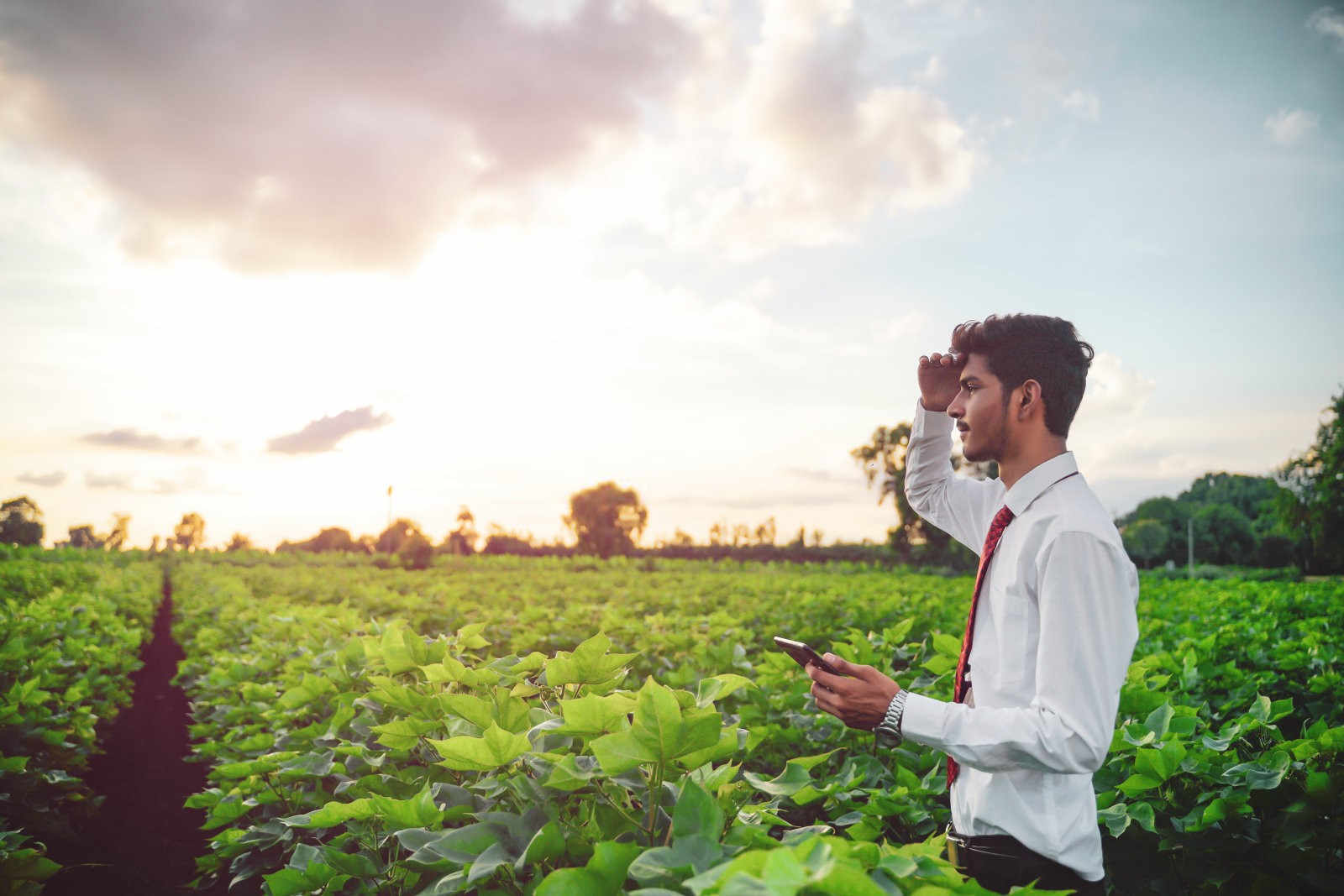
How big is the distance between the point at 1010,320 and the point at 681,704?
138cm

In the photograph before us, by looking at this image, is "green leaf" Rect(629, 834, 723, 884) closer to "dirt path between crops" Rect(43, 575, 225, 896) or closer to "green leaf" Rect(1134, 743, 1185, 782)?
"green leaf" Rect(1134, 743, 1185, 782)

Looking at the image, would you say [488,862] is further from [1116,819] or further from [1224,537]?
[1224,537]

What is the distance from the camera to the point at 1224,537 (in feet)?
284

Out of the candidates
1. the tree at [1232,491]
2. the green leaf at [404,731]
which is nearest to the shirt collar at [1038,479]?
the green leaf at [404,731]

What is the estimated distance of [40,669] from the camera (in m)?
5.39

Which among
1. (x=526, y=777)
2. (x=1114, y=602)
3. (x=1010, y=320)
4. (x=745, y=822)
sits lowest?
(x=745, y=822)

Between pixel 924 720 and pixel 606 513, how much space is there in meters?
68.0

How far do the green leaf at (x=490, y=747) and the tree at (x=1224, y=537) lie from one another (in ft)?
325

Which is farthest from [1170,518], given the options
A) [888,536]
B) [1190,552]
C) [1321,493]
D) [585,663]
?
[585,663]

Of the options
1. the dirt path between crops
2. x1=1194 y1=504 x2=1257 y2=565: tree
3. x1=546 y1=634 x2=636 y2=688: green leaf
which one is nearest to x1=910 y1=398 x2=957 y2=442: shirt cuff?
x1=546 y1=634 x2=636 y2=688: green leaf

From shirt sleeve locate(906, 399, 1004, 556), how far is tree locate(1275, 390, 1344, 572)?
56456 millimetres

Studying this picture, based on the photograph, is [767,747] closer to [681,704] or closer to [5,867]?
[681,704]

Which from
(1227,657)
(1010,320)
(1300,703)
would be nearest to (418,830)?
(1010,320)

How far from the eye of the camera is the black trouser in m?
2.03
